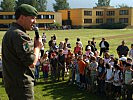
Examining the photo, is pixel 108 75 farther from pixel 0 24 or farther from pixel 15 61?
pixel 0 24

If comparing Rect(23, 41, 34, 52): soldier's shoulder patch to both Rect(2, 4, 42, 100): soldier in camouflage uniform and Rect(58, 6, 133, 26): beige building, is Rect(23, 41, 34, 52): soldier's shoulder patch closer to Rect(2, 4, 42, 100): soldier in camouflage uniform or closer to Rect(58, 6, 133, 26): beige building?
Rect(2, 4, 42, 100): soldier in camouflage uniform

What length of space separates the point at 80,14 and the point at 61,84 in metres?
80.4

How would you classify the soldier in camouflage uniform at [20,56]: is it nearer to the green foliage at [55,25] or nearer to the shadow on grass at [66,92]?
the shadow on grass at [66,92]

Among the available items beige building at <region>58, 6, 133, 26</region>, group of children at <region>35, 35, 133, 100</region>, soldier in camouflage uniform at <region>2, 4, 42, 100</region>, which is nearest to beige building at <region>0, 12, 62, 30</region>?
beige building at <region>58, 6, 133, 26</region>

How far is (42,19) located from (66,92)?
2968 inches

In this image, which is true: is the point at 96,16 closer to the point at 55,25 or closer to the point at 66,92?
the point at 55,25

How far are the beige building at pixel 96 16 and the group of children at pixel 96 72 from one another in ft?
256

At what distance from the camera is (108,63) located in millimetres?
11219

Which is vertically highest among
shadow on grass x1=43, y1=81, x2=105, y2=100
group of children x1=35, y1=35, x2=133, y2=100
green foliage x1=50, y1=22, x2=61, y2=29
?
green foliage x1=50, y1=22, x2=61, y2=29

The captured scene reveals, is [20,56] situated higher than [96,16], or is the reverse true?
[96,16]

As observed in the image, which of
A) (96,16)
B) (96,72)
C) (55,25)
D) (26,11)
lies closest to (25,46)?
(26,11)

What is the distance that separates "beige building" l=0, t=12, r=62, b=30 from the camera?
83188 mm

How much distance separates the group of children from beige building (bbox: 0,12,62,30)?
68.8 m

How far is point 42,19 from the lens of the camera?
86812 millimetres
